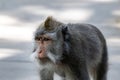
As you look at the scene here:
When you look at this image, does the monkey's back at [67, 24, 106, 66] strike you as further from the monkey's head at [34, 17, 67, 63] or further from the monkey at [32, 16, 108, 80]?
the monkey's head at [34, 17, 67, 63]

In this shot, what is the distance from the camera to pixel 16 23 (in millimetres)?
9234

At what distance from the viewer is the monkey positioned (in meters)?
5.34

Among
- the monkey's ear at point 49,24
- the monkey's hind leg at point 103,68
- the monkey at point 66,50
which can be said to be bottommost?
the monkey's hind leg at point 103,68

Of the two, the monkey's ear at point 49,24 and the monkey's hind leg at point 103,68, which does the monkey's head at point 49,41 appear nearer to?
the monkey's ear at point 49,24

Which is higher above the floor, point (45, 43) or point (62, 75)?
point (45, 43)

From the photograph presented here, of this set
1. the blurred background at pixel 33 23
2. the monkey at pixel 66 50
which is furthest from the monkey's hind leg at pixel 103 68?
the blurred background at pixel 33 23

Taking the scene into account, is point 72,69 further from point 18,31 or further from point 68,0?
point 68,0

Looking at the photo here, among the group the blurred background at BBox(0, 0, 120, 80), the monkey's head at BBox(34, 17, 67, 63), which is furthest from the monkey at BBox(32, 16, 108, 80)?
the blurred background at BBox(0, 0, 120, 80)

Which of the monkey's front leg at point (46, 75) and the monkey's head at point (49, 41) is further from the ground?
the monkey's head at point (49, 41)

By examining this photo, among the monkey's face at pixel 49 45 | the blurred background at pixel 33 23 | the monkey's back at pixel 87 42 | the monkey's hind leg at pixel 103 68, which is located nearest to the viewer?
the monkey's face at pixel 49 45

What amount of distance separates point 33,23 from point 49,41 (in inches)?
157

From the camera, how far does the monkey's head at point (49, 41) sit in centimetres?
530

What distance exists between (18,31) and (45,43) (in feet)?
11.7

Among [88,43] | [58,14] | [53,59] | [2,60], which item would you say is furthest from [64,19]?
[53,59]
